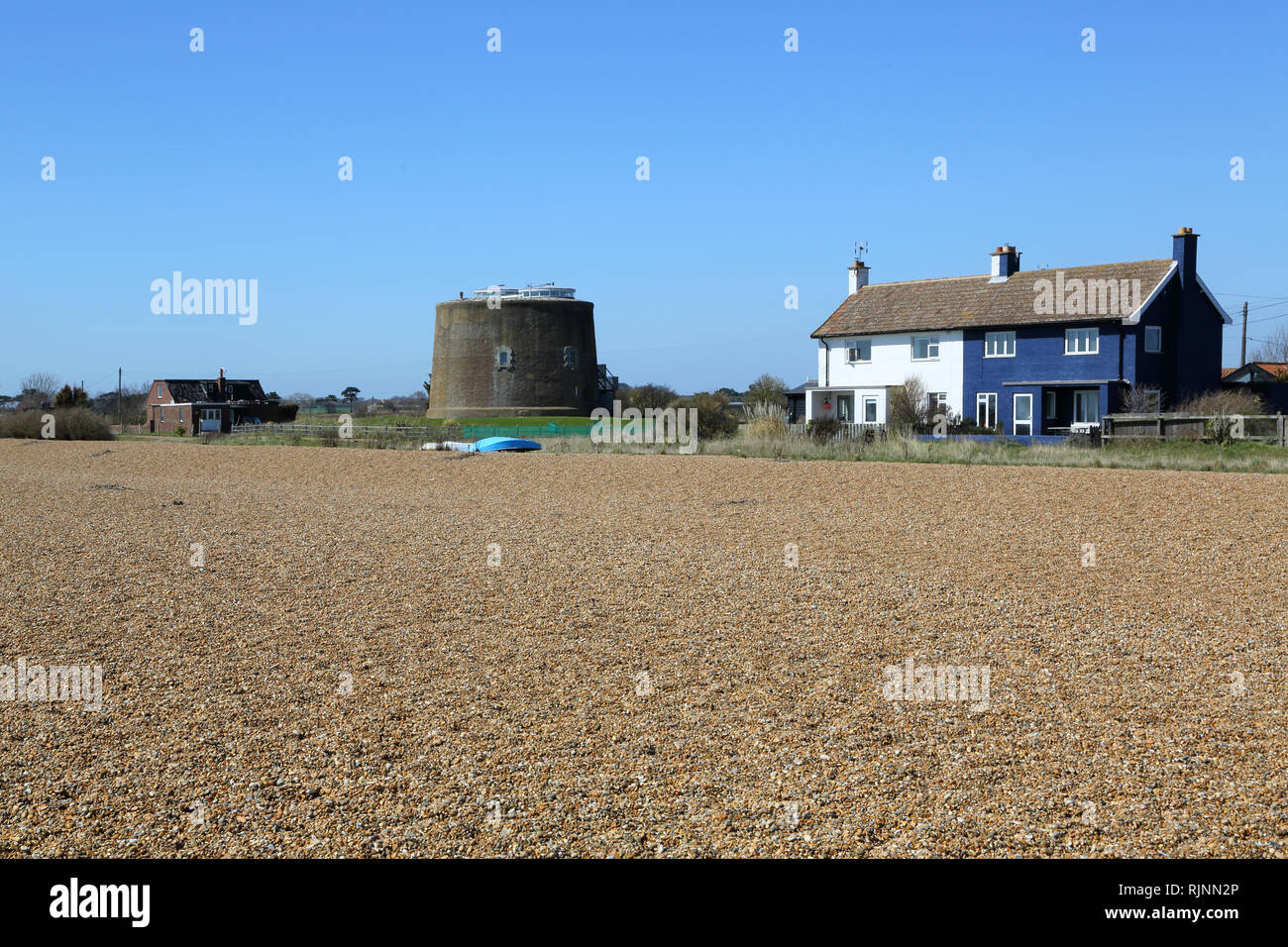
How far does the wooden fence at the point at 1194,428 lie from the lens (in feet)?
84.6

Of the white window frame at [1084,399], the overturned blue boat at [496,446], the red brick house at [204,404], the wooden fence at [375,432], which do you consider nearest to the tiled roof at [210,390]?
the red brick house at [204,404]

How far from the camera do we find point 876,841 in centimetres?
473

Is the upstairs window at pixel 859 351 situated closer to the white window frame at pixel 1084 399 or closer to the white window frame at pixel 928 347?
the white window frame at pixel 928 347

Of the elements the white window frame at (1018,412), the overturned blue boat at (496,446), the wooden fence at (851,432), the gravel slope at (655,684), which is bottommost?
the gravel slope at (655,684)

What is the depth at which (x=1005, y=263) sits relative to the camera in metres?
40.9

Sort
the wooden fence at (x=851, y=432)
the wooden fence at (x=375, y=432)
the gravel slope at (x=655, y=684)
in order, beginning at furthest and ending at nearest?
the wooden fence at (x=375, y=432) < the wooden fence at (x=851, y=432) < the gravel slope at (x=655, y=684)

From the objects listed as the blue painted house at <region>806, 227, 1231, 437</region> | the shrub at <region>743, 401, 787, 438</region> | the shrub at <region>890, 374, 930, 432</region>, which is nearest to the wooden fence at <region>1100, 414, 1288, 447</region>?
the blue painted house at <region>806, 227, 1231, 437</region>

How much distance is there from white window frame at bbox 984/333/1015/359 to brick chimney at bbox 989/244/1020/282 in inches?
118

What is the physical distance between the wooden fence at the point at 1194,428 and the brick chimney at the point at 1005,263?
542 inches

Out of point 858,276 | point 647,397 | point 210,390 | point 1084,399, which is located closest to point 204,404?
point 210,390

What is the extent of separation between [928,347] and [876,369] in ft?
7.82

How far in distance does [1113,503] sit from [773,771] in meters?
11.7

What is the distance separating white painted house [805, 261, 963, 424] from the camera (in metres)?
40.6
